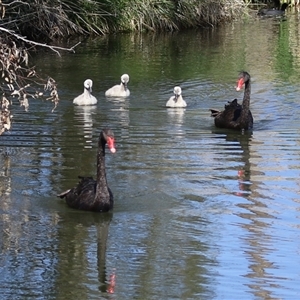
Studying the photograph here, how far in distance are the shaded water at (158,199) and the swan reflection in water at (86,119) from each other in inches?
1.1

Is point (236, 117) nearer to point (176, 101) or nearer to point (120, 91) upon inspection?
point (176, 101)

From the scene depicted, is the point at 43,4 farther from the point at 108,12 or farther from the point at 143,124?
the point at 143,124

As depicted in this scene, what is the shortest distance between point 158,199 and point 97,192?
915 mm

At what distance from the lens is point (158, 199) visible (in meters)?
10.7

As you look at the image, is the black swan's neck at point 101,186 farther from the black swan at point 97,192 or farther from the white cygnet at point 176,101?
the white cygnet at point 176,101

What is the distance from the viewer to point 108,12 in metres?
28.5

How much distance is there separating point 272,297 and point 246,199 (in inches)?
120

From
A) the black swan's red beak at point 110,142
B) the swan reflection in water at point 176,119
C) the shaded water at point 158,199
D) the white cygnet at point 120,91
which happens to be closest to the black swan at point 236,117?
the shaded water at point 158,199

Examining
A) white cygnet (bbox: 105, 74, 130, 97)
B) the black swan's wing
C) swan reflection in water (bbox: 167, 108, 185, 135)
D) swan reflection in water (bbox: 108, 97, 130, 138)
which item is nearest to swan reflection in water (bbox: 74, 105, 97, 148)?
swan reflection in water (bbox: 108, 97, 130, 138)

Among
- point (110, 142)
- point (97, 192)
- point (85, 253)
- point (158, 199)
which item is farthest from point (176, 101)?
point (85, 253)

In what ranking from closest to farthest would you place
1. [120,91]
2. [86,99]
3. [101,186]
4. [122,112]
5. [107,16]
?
[101,186], [122,112], [86,99], [120,91], [107,16]

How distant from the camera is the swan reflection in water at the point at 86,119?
1427 cm

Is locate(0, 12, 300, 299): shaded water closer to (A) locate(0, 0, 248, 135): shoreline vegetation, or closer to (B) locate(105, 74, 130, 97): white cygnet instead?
(B) locate(105, 74, 130, 97): white cygnet

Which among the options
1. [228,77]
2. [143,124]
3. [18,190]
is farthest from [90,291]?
[228,77]
